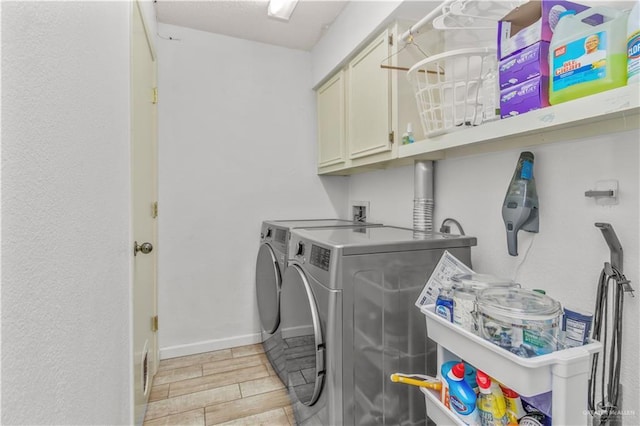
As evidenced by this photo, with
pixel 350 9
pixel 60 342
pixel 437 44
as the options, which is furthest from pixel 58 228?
pixel 350 9

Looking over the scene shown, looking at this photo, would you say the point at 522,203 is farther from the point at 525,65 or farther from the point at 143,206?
the point at 143,206

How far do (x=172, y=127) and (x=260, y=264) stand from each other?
4.04ft

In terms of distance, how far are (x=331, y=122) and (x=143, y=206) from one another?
57.5 inches

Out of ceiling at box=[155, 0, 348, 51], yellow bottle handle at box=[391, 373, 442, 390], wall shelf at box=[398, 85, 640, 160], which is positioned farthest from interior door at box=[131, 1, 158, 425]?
wall shelf at box=[398, 85, 640, 160]

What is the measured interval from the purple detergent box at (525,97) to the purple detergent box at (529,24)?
0.12 meters

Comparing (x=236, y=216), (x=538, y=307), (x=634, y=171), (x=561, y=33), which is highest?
(x=561, y=33)

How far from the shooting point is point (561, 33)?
34.6 inches

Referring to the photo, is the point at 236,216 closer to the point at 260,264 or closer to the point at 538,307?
the point at 260,264

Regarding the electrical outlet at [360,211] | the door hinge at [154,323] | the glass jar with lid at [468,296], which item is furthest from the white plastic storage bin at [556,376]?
the door hinge at [154,323]

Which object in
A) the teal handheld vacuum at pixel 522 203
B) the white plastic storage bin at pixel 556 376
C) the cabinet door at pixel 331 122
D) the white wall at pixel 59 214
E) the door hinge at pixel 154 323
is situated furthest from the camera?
the cabinet door at pixel 331 122

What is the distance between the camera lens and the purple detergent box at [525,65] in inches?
36.7

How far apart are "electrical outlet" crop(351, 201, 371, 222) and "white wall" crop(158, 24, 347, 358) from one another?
282 mm

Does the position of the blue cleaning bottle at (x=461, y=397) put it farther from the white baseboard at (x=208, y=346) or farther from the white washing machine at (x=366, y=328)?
the white baseboard at (x=208, y=346)

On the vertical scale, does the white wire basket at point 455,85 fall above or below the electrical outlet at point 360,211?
above
